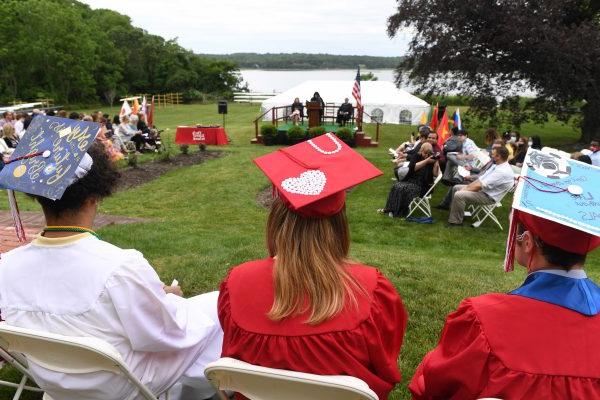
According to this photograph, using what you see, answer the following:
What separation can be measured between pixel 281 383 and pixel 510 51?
1946 cm

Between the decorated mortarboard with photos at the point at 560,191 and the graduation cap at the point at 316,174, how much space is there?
632 millimetres

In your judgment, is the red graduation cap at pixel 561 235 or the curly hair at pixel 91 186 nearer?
the red graduation cap at pixel 561 235

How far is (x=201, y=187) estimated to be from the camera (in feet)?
36.8

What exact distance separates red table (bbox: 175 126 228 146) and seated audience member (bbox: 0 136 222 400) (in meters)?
16.8

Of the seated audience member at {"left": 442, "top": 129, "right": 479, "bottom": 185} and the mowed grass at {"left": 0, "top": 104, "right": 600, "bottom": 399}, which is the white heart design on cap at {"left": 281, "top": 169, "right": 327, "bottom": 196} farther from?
the seated audience member at {"left": 442, "top": 129, "right": 479, "bottom": 185}

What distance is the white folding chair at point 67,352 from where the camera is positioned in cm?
170

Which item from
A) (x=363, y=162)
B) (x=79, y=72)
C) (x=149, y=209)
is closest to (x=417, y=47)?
(x=149, y=209)

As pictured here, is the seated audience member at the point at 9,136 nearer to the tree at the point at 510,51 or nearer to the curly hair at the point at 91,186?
the curly hair at the point at 91,186

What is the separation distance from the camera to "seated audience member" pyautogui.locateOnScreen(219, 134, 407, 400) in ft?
6.09

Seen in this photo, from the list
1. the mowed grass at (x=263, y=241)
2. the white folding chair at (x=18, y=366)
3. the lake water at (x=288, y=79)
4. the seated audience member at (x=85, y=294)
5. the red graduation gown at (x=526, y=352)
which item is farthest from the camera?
the lake water at (x=288, y=79)

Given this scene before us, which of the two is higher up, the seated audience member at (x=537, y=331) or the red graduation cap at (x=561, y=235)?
the red graduation cap at (x=561, y=235)

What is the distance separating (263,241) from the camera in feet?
21.0

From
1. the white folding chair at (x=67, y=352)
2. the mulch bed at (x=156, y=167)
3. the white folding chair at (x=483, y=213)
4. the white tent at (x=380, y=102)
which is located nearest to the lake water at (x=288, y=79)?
the white tent at (x=380, y=102)

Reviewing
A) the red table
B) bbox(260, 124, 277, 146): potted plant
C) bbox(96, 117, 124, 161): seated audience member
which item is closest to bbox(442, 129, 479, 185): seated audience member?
bbox(96, 117, 124, 161): seated audience member
